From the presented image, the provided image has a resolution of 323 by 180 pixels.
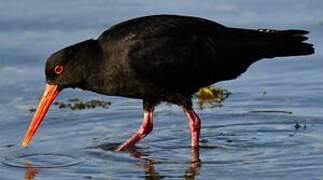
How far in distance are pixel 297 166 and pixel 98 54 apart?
209cm

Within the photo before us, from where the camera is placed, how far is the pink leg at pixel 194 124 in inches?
414

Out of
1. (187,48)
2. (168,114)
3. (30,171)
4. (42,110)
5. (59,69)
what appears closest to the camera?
(30,171)

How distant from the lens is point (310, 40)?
13.2 meters

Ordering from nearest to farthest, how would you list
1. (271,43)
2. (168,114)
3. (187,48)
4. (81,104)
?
(187,48), (271,43), (168,114), (81,104)

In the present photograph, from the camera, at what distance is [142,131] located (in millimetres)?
10633

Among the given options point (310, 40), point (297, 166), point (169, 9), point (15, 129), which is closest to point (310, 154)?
point (297, 166)

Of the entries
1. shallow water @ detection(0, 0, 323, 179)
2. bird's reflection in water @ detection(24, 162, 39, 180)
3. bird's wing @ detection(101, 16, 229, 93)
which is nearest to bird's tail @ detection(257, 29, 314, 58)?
bird's wing @ detection(101, 16, 229, 93)

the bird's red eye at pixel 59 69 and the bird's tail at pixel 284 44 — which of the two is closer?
the bird's red eye at pixel 59 69

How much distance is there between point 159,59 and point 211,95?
1705mm

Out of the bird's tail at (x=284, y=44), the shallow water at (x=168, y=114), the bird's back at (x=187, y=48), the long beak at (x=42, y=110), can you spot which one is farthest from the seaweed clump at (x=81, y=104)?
the bird's tail at (x=284, y=44)

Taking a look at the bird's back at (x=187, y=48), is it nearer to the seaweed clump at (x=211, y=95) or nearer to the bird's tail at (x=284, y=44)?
the bird's tail at (x=284, y=44)

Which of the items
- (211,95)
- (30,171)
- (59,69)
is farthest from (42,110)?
(211,95)

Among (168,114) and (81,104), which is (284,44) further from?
(81,104)

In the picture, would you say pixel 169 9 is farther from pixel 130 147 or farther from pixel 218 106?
pixel 130 147
